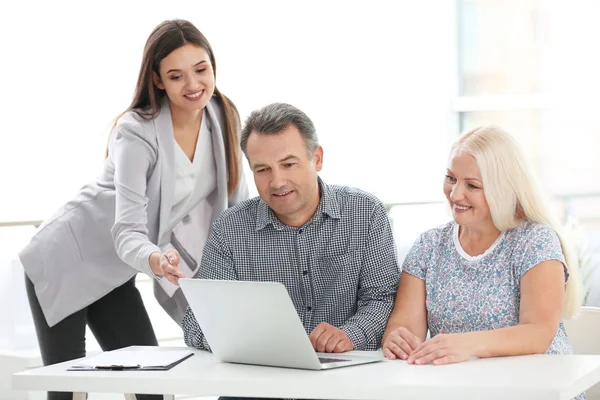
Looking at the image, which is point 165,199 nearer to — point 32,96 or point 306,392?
point 306,392

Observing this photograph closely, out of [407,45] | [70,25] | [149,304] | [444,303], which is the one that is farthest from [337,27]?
[444,303]

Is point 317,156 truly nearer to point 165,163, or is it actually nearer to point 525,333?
point 165,163

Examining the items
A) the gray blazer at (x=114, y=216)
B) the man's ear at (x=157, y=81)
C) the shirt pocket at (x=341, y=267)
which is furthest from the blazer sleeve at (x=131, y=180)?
the shirt pocket at (x=341, y=267)

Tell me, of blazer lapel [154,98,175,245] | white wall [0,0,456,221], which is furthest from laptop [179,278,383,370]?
white wall [0,0,456,221]

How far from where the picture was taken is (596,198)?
4332mm

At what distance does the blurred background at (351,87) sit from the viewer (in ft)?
13.3

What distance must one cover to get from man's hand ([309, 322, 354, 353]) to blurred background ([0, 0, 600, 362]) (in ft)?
5.69

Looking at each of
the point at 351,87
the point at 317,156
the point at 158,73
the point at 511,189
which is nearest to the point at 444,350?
the point at 511,189

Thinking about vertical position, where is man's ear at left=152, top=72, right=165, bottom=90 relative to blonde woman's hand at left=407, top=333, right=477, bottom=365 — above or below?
above

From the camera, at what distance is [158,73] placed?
2.50 m

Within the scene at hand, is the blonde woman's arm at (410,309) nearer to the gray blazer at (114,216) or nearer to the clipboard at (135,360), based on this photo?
the clipboard at (135,360)

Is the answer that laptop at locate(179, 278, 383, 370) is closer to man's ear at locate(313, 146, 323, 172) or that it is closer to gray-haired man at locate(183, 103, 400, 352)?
gray-haired man at locate(183, 103, 400, 352)

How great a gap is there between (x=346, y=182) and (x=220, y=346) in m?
3.00

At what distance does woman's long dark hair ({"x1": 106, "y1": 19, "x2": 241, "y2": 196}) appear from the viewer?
246cm
